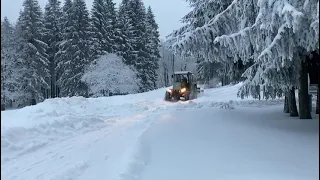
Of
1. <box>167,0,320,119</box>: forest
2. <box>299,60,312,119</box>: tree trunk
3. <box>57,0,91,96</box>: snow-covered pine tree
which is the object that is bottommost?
<box>299,60,312,119</box>: tree trunk

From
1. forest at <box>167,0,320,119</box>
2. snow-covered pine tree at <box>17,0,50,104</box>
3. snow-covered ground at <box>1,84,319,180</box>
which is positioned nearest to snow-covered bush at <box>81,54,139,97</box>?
forest at <box>167,0,320,119</box>

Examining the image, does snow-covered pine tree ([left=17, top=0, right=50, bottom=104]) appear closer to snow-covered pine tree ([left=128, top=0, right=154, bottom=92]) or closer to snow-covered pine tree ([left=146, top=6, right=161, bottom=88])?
snow-covered pine tree ([left=128, top=0, right=154, bottom=92])

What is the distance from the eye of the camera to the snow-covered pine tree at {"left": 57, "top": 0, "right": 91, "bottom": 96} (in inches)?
1649

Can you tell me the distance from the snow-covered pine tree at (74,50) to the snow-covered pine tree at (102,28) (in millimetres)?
1125

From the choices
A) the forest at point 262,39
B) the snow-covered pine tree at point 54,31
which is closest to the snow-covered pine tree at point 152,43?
the snow-covered pine tree at point 54,31

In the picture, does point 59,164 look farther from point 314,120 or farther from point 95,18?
point 95,18

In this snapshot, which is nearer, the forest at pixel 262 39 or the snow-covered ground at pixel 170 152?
the snow-covered ground at pixel 170 152

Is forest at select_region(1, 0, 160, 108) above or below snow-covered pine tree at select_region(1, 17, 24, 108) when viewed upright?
above

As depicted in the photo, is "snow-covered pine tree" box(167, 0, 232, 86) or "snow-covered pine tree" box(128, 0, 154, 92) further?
"snow-covered pine tree" box(128, 0, 154, 92)

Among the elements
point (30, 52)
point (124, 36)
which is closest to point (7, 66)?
point (30, 52)

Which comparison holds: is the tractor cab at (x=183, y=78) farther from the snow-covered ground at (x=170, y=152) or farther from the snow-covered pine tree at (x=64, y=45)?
the snow-covered ground at (x=170, y=152)

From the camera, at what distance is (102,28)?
46.3 metres

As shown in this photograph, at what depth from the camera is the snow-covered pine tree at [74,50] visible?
41.9m

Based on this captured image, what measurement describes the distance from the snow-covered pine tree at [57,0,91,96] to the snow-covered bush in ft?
3.57
